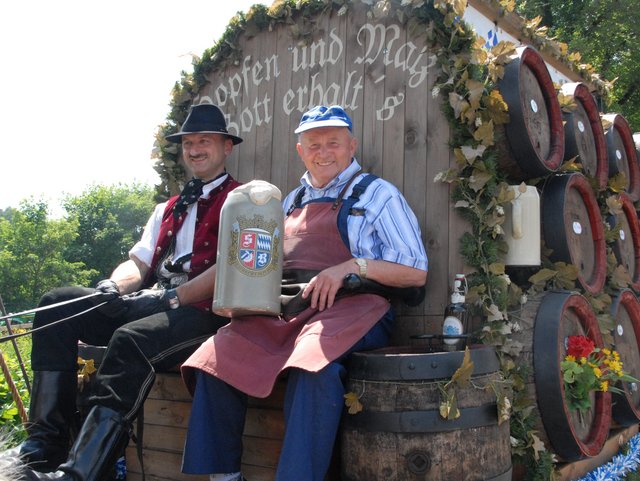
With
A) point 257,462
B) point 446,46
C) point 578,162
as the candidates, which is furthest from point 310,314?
point 578,162

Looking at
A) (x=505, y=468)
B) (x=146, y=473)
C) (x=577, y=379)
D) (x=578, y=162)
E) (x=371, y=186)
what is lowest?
(x=146, y=473)

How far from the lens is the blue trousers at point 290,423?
8.73 feet

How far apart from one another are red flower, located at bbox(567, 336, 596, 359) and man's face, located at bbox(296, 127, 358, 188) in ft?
5.03

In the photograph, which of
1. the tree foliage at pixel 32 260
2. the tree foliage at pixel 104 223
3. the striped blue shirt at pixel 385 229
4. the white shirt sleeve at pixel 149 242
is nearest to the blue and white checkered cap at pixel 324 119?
the striped blue shirt at pixel 385 229

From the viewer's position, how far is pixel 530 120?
12.2ft

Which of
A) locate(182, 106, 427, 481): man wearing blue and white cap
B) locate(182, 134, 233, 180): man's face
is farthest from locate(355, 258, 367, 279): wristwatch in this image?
locate(182, 134, 233, 180): man's face

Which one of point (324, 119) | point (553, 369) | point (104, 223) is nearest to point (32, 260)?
point (104, 223)

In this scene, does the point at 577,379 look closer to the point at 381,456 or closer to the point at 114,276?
the point at 381,456

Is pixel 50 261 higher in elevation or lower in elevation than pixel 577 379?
higher

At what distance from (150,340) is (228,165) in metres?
1.90

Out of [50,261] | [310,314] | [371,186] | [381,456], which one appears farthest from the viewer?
[50,261]

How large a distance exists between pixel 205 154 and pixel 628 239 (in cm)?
328

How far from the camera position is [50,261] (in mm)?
50188

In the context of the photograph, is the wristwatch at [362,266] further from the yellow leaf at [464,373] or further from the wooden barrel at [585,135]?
the wooden barrel at [585,135]
